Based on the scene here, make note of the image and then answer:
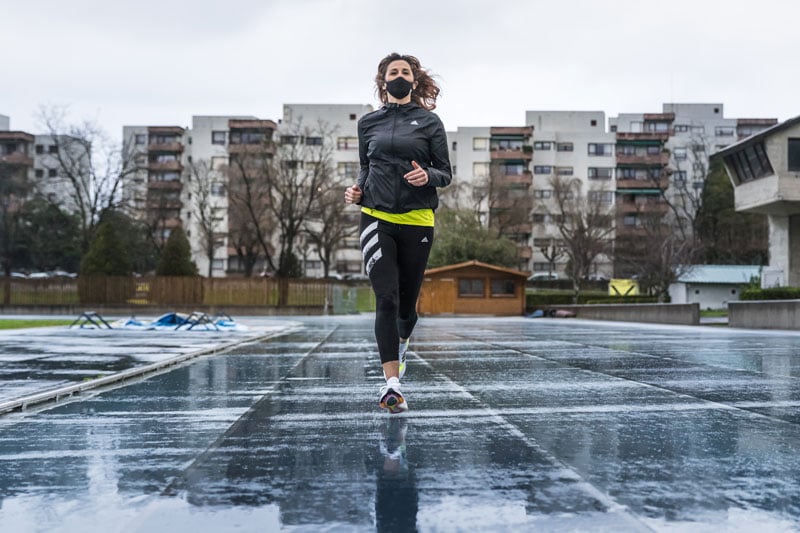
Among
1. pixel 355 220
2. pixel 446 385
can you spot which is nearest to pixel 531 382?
pixel 446 385

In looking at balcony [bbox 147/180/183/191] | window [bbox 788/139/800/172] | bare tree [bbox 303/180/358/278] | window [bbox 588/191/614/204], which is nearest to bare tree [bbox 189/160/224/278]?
balcony [bbox 147/180/183/191]

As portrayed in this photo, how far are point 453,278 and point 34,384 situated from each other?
4173cm

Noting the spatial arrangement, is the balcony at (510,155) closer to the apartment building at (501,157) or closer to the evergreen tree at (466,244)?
the apartment building at (501,157)

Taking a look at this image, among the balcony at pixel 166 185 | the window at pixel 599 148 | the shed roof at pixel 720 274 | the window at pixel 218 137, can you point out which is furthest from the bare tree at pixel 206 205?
the shed roof at pixel 720 274

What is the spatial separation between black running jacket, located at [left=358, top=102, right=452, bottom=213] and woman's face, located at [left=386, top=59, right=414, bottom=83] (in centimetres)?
16

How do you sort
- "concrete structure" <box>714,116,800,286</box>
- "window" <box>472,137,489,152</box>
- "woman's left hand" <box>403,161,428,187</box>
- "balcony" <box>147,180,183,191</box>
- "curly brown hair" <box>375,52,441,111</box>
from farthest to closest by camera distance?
"balcony" <box>147,180,183,191</box> → "window" <box>472,137,489,152</box> → "concrete structure" <box>714,116,800,286</box> → "curly brown hair" <box>375,52,441,111</box> → "woman's left hand" <box>403,161,428,187</box>

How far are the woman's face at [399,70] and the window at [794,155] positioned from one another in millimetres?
30744

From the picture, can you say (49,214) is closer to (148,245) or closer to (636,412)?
(148,245)

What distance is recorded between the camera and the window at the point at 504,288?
47.1 meters

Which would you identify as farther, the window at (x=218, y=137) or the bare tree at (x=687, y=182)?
the window at (x=218, y=137)

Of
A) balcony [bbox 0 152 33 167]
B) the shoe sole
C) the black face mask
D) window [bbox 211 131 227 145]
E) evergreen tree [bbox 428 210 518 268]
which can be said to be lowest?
the shoe sole

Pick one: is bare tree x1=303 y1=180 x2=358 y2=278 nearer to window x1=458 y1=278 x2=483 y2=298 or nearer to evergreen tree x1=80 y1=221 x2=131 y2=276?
window x1=458 y1=278 x2=483 y2=298

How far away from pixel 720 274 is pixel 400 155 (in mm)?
51998

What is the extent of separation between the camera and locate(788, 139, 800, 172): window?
3050 cm
